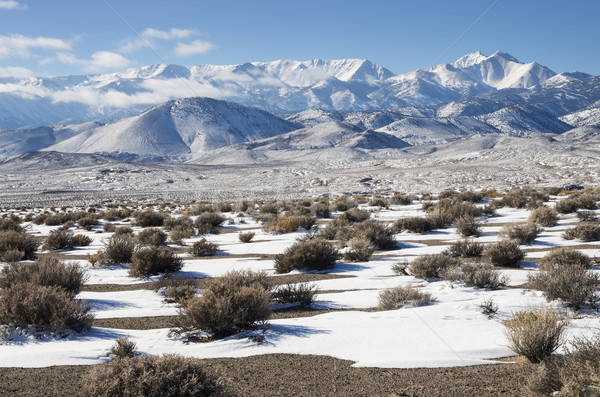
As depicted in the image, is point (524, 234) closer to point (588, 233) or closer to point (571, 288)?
point (588, 233)

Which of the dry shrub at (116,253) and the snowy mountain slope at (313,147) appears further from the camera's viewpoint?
the snowy mountain slope at (313,147)

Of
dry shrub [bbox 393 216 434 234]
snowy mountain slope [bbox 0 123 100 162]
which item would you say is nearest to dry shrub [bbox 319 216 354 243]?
dry shrub [bbox 393 216 434 234]

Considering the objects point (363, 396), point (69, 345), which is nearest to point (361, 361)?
point (363, 396)

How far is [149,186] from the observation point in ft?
208

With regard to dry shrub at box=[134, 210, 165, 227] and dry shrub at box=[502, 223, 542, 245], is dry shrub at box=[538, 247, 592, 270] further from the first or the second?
dry shrub at box=[134, 210, 165, 227]

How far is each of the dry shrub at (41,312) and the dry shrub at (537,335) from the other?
5.18m

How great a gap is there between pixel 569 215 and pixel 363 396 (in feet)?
49.5

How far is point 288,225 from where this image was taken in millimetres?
14867

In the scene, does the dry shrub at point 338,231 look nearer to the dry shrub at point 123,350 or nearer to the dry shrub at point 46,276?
the dry shrub at point 46,276

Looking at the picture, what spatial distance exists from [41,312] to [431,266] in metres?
6.36

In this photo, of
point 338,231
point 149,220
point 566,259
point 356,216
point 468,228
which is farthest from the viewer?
point 149,220

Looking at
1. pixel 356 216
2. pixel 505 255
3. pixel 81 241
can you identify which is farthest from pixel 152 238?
pixel 505 255

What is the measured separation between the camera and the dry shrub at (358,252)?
1002cm

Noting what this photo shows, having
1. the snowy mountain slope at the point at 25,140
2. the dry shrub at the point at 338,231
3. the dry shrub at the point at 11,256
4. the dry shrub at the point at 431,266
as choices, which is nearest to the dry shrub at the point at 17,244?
the dry shrub at the point at 11,256
